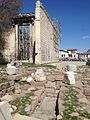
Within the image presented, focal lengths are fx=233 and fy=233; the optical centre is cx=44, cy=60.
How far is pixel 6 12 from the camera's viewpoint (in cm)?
2552

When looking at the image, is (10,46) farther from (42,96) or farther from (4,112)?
(4,112)

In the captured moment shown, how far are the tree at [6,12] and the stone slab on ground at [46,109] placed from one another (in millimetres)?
17666

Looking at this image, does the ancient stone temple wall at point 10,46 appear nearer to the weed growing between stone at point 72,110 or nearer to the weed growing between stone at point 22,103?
the weed growing between stone at point 22,103

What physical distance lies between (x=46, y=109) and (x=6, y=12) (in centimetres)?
1951

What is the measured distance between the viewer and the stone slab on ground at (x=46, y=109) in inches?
275

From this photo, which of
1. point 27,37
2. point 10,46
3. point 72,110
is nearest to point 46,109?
point 72,110

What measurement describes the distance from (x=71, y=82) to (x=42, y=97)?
2820mm

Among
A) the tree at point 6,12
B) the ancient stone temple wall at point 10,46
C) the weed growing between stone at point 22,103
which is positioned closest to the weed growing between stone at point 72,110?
the weed growing between stone at point 22,103

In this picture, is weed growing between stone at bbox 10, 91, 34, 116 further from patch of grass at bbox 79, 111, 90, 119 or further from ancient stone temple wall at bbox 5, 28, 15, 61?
ancient stone temple wall at bbox 5, 28, 15, 61

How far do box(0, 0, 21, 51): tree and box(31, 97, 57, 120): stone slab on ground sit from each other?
17.7m

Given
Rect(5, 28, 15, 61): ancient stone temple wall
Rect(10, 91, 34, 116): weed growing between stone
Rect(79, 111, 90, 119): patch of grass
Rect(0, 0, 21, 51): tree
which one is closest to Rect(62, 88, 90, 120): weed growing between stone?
Rect(79, 111, 90, 119): patch of grass

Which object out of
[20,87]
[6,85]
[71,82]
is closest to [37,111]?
[6,85]

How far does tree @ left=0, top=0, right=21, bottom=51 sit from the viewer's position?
25.0m

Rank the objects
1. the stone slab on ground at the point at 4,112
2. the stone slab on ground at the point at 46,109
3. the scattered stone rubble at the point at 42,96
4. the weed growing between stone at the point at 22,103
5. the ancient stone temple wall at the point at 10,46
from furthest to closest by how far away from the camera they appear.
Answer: the ancient stone temple wall at the point at 10,46 → the weed growing between stone at the point at 22,103 → the scattered stone rubble at the point at 42,96 → the stone slab on ground at the point at 46,109 → the stone slab on ground at the point at 4,112
